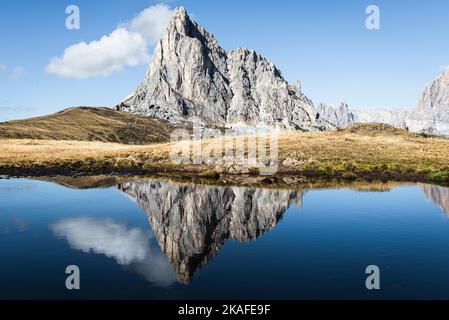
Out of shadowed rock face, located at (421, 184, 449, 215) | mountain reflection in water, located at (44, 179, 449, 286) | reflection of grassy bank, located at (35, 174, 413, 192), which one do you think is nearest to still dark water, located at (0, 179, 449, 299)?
mountain reflection in water, located at (44, 179, 449, 286)

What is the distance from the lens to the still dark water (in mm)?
22609

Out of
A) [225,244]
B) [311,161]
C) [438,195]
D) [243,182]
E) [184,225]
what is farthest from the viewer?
[311,161]

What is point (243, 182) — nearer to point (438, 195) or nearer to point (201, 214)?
point (201, 214)

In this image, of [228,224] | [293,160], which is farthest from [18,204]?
[293,160]

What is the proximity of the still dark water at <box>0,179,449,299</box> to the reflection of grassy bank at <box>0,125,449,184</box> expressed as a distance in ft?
54.2

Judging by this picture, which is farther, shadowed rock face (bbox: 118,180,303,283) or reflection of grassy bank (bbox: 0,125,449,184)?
reflection of grassy bank (bbox: 0,125,449,184)

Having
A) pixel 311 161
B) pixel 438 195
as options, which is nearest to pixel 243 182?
pixel 311 161

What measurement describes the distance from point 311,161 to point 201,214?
39.5 meters

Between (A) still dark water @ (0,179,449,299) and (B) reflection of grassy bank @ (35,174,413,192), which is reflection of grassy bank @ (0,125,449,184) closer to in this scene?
(B) reflection of grassy bank @ (35,174,413,192)

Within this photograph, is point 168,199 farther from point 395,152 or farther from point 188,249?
point 395,152

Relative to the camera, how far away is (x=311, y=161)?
251ft

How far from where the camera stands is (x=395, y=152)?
8450 centimetres

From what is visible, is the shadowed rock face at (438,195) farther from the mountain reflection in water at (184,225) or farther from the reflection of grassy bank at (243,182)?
the reflection of grassy bank at (243,182)
